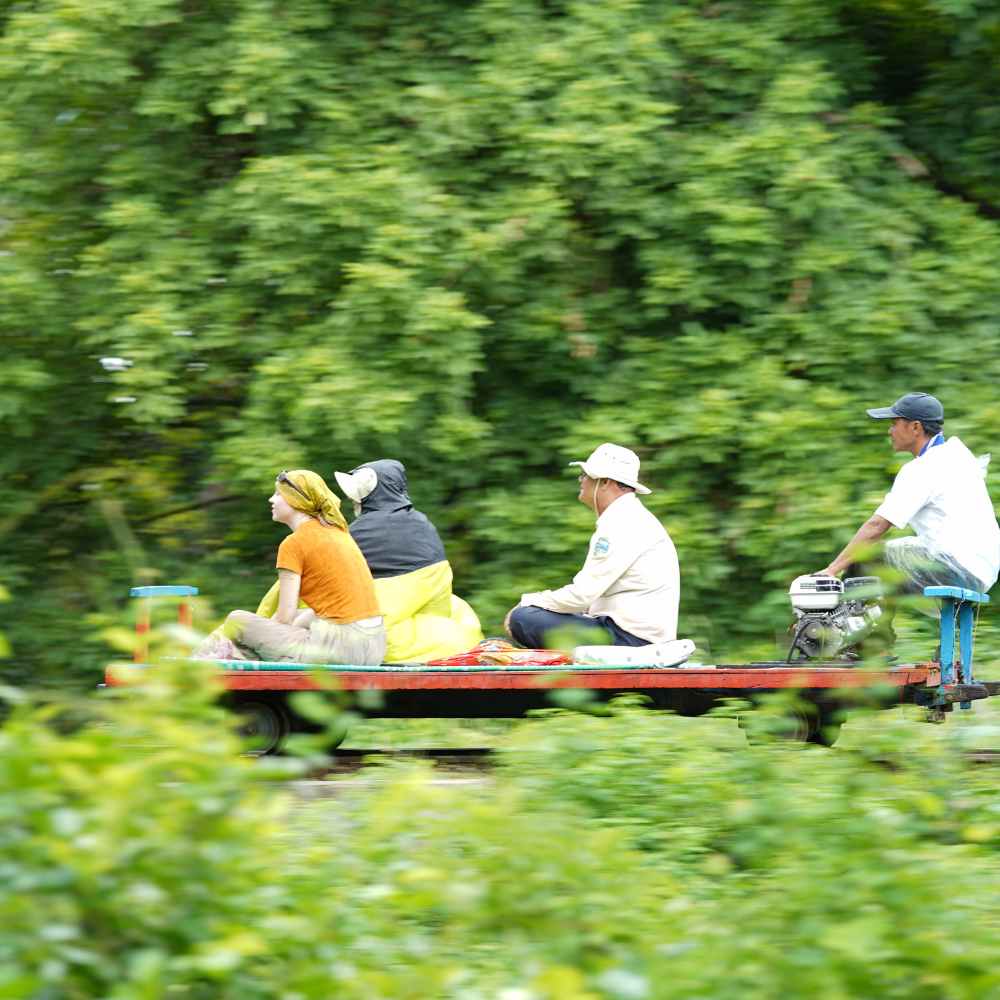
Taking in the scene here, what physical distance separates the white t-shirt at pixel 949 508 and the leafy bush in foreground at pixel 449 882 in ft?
9.65

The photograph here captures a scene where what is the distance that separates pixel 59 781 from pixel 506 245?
7.53 meters

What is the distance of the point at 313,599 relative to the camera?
27.8 feet

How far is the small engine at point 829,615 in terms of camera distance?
8.32 meters

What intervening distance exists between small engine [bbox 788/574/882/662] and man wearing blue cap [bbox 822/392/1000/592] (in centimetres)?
14

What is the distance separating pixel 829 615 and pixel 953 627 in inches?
23.2

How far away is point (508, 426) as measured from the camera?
11914mm

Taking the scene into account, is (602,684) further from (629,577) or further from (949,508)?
(949,508)

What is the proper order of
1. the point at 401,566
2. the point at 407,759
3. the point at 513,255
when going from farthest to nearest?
the point at 513,255 < the point at 401,566 < the point at 407,759

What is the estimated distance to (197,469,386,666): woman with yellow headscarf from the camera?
8.43 metres

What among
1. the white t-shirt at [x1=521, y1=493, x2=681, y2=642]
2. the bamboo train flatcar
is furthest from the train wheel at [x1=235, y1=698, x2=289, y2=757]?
the white t-shirt at [x1=521, y1=493, x2=681, y2=642]

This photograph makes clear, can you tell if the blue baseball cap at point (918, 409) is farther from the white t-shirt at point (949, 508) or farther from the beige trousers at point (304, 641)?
the beige trousers at point (304, 641)

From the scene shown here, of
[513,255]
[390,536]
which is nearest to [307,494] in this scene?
[390,536]

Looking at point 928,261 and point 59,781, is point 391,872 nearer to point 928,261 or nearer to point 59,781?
point 59,781

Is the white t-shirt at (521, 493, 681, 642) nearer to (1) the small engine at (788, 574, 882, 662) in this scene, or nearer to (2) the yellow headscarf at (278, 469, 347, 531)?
(1) the small engine at (788, 574, 882, 662)
